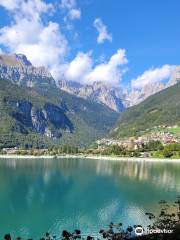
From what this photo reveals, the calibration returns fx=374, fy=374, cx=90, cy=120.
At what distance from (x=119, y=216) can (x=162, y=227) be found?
33978mm

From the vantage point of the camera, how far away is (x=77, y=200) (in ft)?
193

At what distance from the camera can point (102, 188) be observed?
73.1m

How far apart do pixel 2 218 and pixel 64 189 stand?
1078 inches

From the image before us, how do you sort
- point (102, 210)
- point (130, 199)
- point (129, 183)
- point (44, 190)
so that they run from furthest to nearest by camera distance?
point (129, 183) → point (44, 190) → point (130, 199) → point (102, 210)

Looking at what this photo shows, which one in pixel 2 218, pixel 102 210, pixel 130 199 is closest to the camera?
pixel 2 218

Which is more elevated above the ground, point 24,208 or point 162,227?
point 162,227

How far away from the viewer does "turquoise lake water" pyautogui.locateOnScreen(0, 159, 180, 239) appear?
1651 inches

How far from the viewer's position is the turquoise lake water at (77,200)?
41938 millimetres

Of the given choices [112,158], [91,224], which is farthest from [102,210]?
[112,158]

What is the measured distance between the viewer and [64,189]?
235ft

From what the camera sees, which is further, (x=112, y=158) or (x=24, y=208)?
(x=112, y=158)

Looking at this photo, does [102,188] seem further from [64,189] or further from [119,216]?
[119,216]

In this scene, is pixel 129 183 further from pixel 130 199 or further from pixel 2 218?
pixel 2 218

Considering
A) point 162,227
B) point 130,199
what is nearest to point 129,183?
point 130,199
